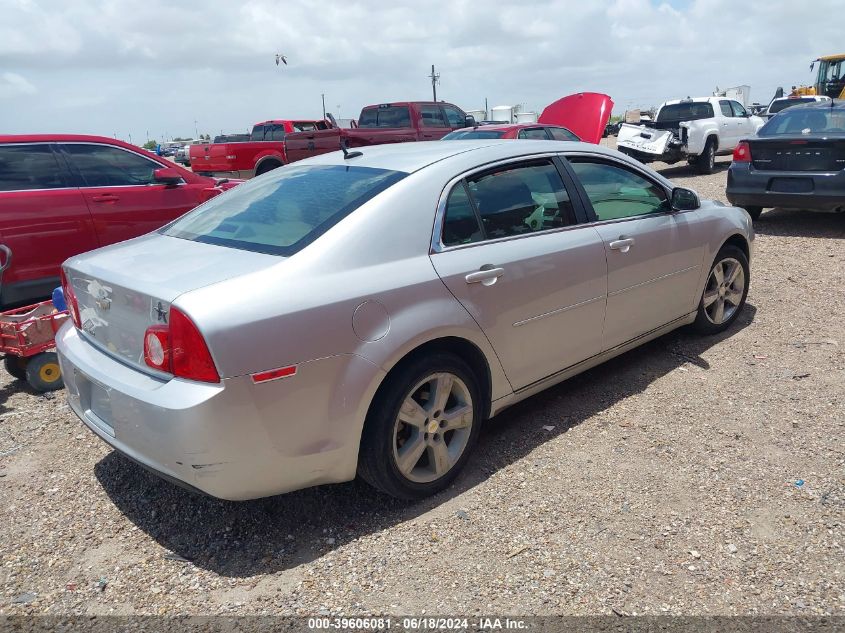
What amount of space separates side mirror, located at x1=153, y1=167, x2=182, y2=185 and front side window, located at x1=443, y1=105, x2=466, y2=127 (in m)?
10.5

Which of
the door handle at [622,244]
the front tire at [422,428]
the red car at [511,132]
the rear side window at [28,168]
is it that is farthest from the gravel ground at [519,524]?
the red car at [511,132]

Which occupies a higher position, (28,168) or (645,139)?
(28,168)

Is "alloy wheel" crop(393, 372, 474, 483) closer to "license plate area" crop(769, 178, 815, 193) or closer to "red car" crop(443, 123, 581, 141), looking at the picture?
"license plate area" crop(769, 178, 815, 193)

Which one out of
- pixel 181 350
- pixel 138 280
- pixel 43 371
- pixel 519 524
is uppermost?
pixel 138 280

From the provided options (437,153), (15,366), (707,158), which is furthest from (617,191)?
(707,158)

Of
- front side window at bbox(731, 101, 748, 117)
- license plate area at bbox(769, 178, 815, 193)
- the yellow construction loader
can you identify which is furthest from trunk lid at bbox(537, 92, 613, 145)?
the yellow construction loader

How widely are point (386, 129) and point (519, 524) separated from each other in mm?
13266

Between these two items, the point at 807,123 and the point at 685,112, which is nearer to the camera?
the point at 807,123

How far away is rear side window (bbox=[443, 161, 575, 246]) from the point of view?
10.6 feet

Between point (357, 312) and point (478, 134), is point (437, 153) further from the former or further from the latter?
point (478, 134)

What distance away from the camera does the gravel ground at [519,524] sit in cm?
255

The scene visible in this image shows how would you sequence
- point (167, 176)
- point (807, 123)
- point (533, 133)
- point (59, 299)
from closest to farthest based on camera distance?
point (59, 299) < point (167, 176) < point (807, 123) < point (533, 133)

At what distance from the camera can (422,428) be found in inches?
119

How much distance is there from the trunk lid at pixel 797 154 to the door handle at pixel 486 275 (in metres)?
6.69
